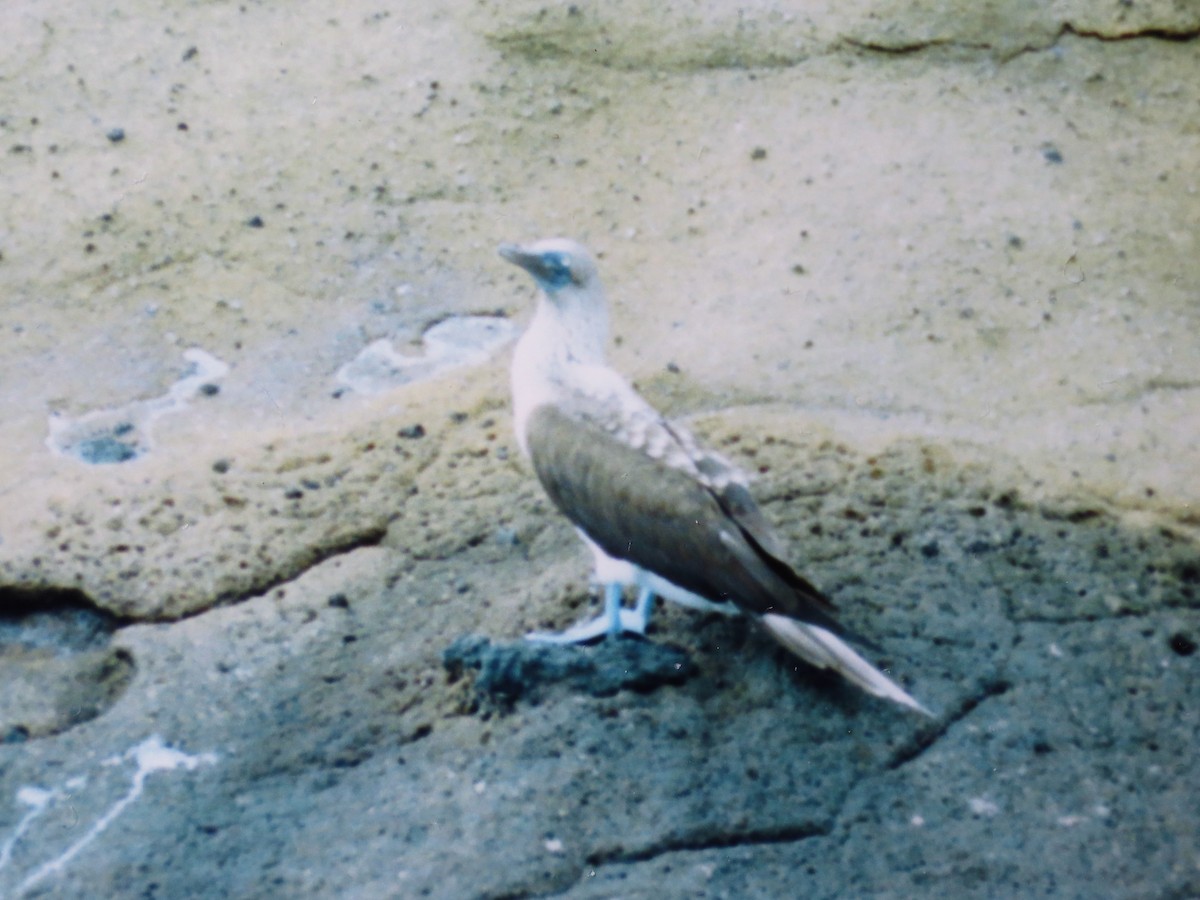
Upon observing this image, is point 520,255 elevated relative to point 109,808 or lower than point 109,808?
elevated

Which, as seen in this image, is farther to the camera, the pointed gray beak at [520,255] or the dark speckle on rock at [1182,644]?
the pointed gray beak at [520,255]

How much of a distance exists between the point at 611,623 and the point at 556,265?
0.98m

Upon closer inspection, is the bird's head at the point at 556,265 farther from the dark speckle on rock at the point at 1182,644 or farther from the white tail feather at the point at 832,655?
the dark speckle on rock at the point at 1182,644

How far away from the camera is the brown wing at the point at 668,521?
3.42 m

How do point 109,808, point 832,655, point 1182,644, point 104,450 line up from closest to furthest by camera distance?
point 109,808 < point 832,655 < point 1182,644 < point 104,450

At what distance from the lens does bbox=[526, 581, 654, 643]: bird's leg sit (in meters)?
3.74

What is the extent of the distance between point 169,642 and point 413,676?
67cm

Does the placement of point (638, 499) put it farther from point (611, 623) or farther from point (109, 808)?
point (109, 808)

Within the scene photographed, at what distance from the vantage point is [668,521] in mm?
3518

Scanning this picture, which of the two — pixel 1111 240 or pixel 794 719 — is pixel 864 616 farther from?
pixel 1111 240

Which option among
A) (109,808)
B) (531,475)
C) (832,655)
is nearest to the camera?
(109,808)

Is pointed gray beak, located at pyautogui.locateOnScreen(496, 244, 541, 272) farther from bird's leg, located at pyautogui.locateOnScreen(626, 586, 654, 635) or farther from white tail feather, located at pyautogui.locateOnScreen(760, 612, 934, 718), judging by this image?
white tail feather, located at pyautogui.locateOnScreen(760, 612, 934, 718)

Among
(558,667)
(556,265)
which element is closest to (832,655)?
(558,667)

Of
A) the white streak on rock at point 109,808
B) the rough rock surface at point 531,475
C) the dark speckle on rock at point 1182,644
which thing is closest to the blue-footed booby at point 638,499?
the rough rock surface at point 531,475
